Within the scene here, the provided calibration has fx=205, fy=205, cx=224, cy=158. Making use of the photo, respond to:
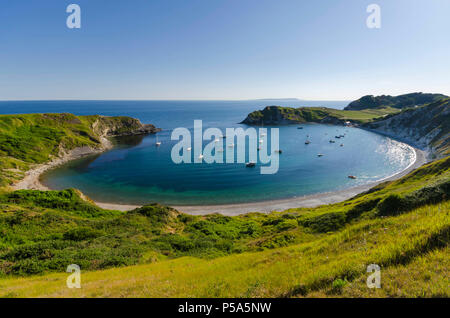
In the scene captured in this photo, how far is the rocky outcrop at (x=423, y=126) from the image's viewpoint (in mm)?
105044

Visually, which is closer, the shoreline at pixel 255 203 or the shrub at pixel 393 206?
the shrub at pixel 393 206

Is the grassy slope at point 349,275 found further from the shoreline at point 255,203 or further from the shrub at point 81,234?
the shoreline at point 255,203

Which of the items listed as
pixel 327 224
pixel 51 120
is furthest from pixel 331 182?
pixel 51 120

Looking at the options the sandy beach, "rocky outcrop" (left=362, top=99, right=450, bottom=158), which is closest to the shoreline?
the sandy beach

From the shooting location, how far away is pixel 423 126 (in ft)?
431

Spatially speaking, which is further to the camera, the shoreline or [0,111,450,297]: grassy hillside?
the shoreline

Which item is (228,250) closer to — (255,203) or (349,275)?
(349,275)

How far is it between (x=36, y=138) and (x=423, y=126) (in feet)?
714

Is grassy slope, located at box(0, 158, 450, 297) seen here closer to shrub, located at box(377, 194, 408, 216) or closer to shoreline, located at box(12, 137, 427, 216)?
shrub, located at box(377, 194, 408, 216)

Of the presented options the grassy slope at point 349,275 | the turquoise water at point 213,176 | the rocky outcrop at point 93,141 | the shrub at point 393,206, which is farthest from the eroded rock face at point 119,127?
the shrub at point 393,206

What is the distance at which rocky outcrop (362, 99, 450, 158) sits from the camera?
345ft

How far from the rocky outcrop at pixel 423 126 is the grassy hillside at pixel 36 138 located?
16589 cm

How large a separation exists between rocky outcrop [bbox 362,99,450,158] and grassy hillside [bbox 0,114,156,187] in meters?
166

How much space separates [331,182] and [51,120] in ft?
480
